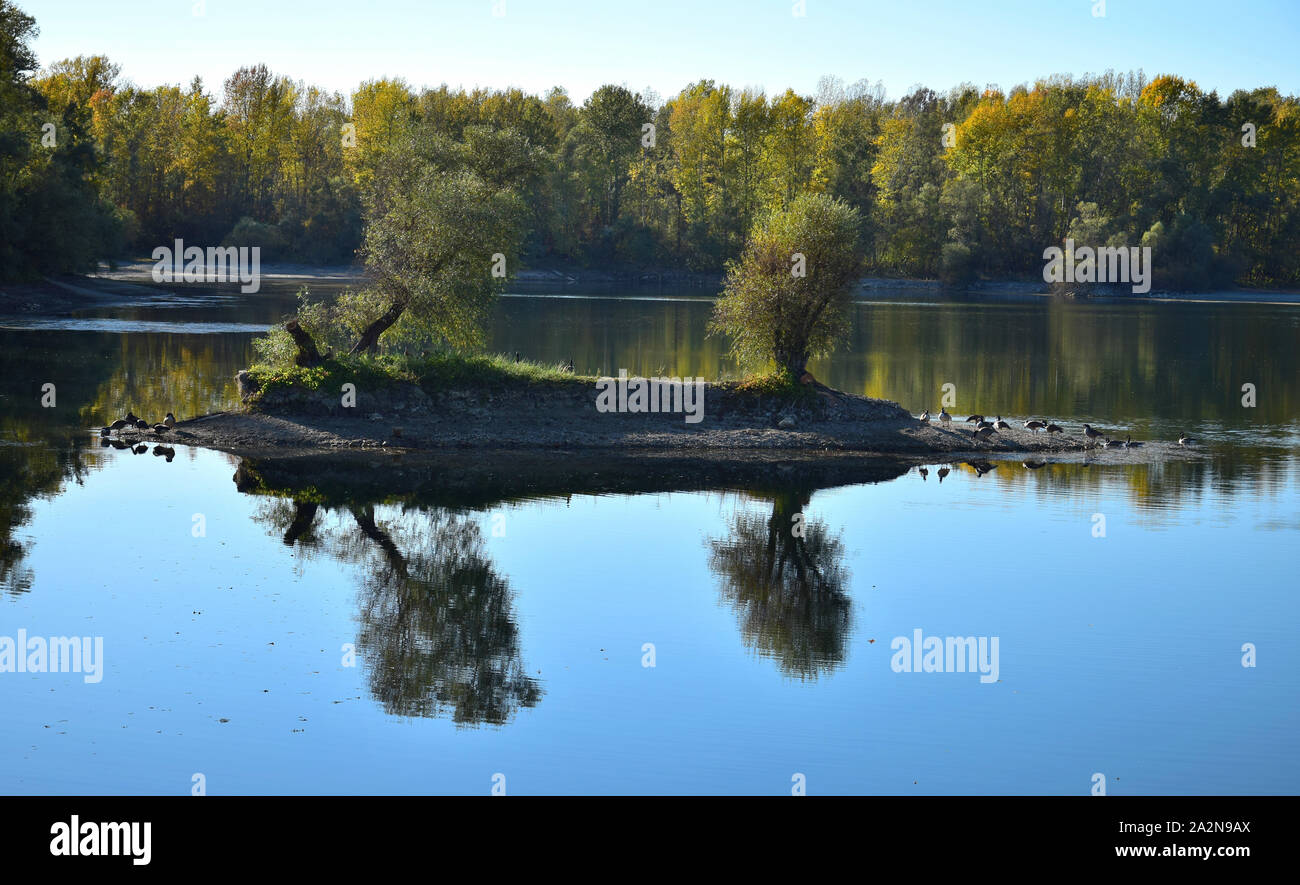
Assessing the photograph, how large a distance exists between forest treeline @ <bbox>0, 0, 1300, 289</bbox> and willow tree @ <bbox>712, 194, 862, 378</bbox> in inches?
3261

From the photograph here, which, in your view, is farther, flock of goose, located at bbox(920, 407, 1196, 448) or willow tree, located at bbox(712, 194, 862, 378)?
willow tree, located at bbox(712, 194, 862, 378)

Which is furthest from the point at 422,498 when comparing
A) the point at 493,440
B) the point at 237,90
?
the point at 237,90

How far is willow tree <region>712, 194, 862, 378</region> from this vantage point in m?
37.2

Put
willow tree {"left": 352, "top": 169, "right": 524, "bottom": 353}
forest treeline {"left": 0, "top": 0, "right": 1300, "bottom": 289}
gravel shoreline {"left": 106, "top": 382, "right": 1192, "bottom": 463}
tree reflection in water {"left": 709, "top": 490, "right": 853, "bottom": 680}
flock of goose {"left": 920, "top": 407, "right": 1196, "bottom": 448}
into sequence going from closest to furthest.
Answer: tree reflection in water {"left": 709, "top": 490, "right": 853, "bottom": 680} → gravel shoreline {"left": 106, "top": 382, "right": 1192, "bottom": 463} → flock of goose {"left": 920, "top": 407, "right": 1196, "bottom": 448} → willow tree {"left": 352, "top": 169, "right": 524, "bottom": 353} → forest treeline {"left": 0, "top": 0, "right": 1300, "bottom": 289}

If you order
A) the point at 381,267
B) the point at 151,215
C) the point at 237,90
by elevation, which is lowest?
the point at 381,267

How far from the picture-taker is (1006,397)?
46.9 metres

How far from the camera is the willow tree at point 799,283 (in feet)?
122

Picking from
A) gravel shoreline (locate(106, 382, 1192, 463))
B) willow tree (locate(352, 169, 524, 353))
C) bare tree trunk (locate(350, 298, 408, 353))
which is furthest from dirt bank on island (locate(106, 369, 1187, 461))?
willow tree (locate(352, 169, 524, 353))

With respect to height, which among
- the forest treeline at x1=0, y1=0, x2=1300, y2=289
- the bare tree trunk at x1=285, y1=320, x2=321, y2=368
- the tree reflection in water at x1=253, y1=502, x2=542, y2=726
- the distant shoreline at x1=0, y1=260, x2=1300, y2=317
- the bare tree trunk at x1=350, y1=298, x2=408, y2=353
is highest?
the forest treeline at x1=0, y1=0, x2=1300, y2=289

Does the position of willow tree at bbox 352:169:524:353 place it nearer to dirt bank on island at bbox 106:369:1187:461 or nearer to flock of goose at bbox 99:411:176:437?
dirt bank on island at bbox 106:369:1187:461

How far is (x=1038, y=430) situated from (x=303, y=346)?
21.9 m

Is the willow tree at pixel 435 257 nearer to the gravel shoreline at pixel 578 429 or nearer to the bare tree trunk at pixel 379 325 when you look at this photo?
the bare tree trunk at pixel 379 325
